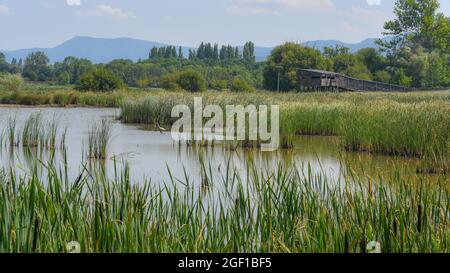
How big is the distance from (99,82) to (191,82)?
4.81 m

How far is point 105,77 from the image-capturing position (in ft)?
118

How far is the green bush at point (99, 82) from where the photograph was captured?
117 feet

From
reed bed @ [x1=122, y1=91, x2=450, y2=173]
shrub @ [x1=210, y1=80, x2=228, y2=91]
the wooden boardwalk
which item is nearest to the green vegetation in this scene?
shrub @ [x1=210, y1=80, x2=228, y2=91]

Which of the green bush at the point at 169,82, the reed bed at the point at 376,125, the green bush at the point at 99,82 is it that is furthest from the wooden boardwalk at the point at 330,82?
the reed bed at the point at 376,125

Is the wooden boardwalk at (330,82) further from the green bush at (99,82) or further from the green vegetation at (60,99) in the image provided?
the green vegetation at (60,99)

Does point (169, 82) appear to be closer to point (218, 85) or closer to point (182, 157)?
point (218, 85)

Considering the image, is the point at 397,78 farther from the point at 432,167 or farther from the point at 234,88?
the point at 432,167

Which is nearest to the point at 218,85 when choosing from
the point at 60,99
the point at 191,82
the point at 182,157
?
the point at 191,82

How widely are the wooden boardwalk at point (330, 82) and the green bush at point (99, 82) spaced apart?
1019 centimetres

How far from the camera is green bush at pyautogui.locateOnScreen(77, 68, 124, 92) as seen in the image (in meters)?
35.6

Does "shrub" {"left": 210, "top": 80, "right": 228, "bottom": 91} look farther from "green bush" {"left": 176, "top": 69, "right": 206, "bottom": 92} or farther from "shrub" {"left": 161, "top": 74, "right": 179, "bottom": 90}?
"green bush" {"left": 176, "top": 69, "right": 206, "bottom": 92}

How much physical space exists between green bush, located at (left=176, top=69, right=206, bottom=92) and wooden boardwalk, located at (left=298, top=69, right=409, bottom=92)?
229 inches

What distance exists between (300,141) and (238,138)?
6.20ft

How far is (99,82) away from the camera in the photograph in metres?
35.8
